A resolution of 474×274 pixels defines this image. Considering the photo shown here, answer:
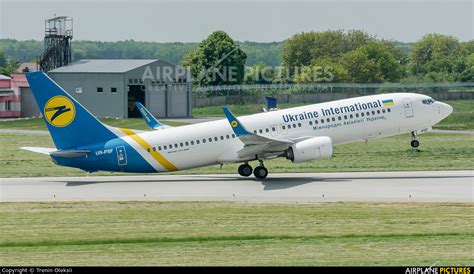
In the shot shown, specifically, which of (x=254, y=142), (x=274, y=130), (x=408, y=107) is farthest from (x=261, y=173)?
(x=408, y=107)

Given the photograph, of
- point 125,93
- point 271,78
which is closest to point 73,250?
point 125,93

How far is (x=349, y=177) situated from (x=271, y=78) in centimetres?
13643

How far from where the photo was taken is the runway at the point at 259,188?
4722 centimetres

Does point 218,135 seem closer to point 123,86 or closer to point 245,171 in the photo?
point 245,171

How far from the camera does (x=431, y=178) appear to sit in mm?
53844

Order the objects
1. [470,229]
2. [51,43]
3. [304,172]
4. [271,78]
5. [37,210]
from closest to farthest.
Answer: [470,229] → [37,210] → [304,172] → [51,43] → [271,78]

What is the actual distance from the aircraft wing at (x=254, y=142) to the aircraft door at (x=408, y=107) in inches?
285

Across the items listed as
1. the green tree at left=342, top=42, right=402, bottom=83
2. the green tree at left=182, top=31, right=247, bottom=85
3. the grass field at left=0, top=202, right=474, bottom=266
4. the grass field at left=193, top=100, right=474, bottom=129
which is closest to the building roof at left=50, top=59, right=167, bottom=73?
the grass field at left=193, top=100, right=474, bottom=129

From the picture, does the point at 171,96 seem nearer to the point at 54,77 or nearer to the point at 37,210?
the point at 54,77

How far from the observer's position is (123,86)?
399 ft

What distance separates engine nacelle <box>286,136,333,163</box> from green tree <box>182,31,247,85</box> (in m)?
112

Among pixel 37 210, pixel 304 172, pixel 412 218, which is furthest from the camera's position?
pixel 304 172

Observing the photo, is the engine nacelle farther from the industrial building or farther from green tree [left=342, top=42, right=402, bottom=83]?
green tree [left=342, top=42, right=402, bottom=83]

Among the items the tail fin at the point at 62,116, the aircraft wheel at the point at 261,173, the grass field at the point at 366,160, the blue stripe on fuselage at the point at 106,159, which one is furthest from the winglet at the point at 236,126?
the grass field at the point at 366,160
